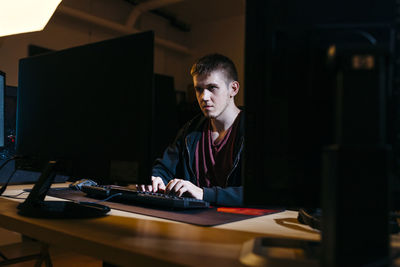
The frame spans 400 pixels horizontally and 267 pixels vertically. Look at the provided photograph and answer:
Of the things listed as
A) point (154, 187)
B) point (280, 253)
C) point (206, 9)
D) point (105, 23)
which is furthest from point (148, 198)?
point (206, 9)

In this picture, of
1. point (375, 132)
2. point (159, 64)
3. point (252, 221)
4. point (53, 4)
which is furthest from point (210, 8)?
point (375, 132)

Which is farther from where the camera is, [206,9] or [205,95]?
[206,9]

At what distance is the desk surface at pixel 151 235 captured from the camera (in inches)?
23.2

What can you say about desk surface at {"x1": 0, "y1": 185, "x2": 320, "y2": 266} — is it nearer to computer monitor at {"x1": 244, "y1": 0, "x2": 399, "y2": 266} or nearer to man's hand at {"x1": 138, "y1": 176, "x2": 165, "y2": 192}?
computer monitor at {"x1": 244, "y1": 0, "x2": 399, "y2": 266}

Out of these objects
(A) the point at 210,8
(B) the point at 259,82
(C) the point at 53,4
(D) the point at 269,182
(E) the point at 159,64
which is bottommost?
(D) the point at 269,182

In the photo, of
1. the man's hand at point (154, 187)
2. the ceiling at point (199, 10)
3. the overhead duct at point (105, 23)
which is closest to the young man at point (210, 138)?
the man's hand at point (154, 187)

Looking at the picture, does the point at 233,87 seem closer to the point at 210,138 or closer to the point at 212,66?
the point at 212,66

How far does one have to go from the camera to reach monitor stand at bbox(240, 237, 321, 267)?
52cm

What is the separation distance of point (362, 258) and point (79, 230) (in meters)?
0.56

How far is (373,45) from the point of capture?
0.54 m

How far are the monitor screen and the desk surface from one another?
123 millimetres

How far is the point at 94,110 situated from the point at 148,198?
0.32 m

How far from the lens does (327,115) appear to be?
569 mm

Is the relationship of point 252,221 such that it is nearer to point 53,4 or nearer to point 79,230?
point 79,230
